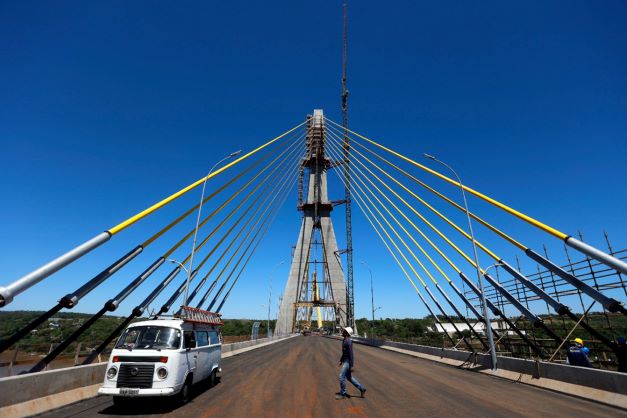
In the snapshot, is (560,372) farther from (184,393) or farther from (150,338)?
(150,338)

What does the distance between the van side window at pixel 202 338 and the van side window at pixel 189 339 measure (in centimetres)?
45

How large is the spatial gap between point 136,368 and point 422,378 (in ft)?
34.0

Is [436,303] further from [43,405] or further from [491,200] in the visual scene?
[43,405]

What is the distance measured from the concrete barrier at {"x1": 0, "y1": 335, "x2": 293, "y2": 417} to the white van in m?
1.32

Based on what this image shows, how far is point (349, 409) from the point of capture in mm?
7859

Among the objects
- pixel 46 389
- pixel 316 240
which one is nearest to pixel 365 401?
pixel 46 389

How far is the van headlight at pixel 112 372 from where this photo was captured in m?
7.66

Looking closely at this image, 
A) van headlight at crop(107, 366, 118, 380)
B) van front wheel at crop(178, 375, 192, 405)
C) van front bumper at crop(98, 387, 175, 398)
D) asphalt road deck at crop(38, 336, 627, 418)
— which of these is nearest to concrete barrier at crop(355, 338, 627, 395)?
asphalt road deck at crop(38, 336, 627, 418)

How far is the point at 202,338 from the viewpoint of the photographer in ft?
34.2

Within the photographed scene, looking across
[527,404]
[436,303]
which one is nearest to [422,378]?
[527,404]

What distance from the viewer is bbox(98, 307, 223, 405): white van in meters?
7.60

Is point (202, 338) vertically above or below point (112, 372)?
above

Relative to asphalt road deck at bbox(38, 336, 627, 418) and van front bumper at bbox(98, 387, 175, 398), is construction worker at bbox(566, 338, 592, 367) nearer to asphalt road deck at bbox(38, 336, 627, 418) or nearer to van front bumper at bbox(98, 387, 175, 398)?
asphalt road deck at bbox(38, 336, 627, 418)

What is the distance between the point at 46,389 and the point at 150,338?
2.33 metres
